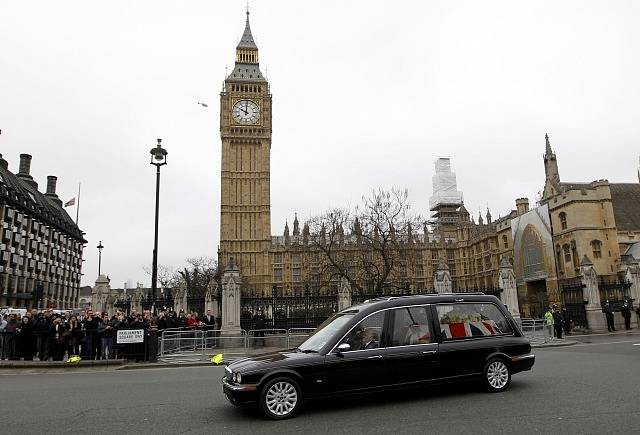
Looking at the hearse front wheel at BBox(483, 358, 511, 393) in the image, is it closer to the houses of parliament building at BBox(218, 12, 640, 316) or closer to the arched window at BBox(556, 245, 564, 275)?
the arched window at BBox(556, 245, 564, 275)

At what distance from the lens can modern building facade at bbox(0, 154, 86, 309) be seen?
53406 mm

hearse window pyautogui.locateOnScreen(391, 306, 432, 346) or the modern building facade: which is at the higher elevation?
the modern building facade

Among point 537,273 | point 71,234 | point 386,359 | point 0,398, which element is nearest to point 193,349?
point 0,398

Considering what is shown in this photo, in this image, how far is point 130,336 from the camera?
15.1 metres

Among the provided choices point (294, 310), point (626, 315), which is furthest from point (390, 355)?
point (626, 315)

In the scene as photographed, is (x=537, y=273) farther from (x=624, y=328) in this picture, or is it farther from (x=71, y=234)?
(x=71, y=234)

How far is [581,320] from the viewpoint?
87.5 ft

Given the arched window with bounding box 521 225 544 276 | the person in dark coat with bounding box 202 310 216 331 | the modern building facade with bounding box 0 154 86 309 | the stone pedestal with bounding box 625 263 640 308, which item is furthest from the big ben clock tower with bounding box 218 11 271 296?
the stone pedestal with bounding box 625 263 640 308

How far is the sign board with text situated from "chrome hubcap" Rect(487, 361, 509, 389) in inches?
460

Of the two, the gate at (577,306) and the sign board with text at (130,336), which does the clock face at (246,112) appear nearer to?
the gate at (577,306)

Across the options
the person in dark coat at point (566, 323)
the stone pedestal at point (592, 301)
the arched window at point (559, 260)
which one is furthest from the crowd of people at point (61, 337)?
the arched window at point (559, 260)

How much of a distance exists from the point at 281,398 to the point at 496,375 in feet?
12.3

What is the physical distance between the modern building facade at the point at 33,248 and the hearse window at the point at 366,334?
4432 centimetres

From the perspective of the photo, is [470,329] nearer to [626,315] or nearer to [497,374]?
[497,374]
